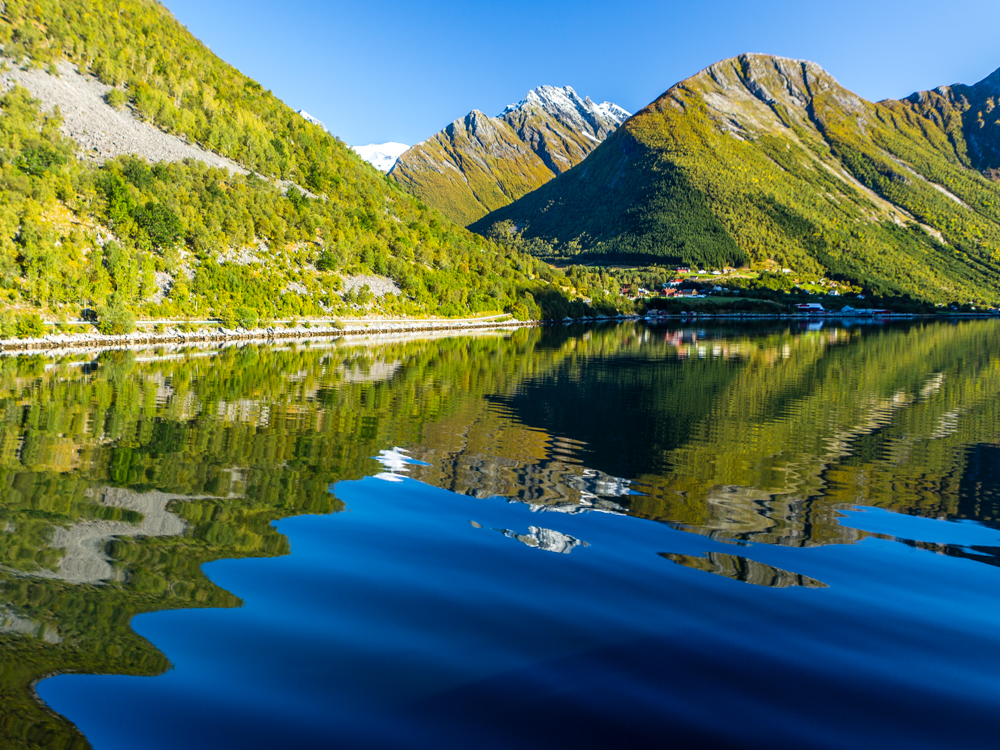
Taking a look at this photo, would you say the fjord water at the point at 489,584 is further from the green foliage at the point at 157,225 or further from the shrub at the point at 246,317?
the green foliage at the point at 157,225

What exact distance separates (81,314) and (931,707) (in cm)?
7399

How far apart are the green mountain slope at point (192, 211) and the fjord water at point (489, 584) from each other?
50608 millimetres

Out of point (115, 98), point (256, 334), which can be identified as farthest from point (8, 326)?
point (115, 98)

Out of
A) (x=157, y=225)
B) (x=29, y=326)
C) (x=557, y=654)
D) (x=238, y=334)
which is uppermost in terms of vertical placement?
(x=157, y=225)

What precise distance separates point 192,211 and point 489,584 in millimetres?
94642

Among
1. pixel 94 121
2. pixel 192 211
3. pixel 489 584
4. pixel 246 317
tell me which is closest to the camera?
pixel 489 584

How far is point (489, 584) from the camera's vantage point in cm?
1044

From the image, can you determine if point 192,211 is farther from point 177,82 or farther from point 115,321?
point 177,82

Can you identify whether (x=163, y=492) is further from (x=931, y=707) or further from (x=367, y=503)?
(x=931, y=707)

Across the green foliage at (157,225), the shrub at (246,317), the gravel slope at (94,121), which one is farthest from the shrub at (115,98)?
the shrub at (246,317)

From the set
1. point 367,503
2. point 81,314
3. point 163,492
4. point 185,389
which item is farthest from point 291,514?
point 81,314

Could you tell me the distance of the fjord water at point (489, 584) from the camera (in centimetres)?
696

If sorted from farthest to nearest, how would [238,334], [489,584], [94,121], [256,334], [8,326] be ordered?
[94,121], [256,334], [238,334], [8,326], [489,584]

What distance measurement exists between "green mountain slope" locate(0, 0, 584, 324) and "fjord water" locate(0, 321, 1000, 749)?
166ft
